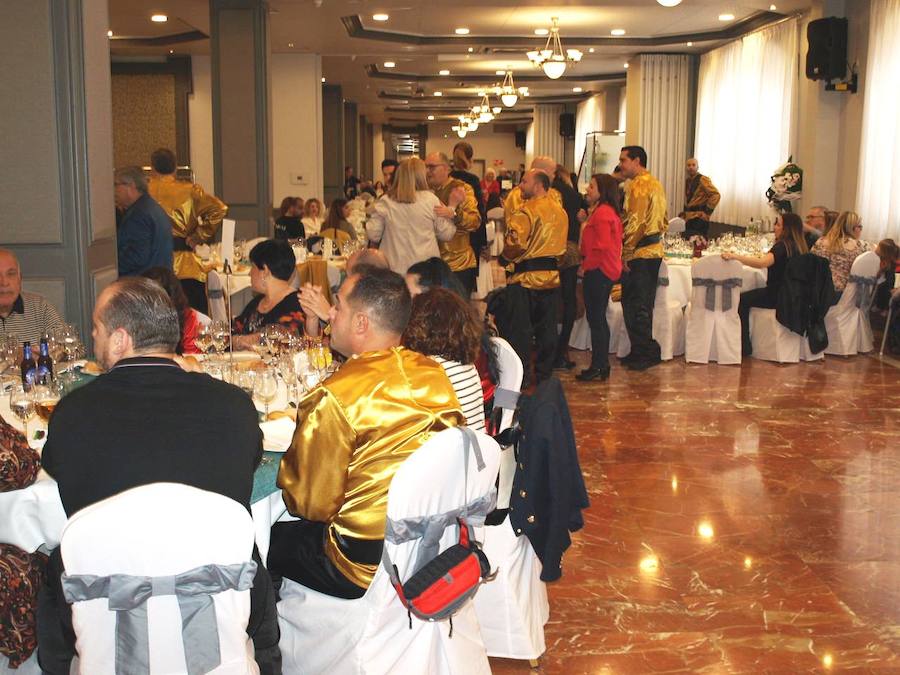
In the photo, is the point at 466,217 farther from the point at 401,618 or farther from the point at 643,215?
the point at 401,618

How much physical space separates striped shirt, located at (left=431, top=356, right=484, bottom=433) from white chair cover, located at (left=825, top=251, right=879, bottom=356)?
20.3 feet

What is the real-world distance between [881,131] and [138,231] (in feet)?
24.2

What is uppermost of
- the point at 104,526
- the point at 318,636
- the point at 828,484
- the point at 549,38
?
the point at 549,38

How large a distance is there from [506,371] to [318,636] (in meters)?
1.29

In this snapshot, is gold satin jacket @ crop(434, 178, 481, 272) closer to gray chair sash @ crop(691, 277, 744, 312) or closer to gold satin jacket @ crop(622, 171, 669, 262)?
gold satin jacket @ crop(622, 171, 669, 262)

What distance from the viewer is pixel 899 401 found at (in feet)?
23.0

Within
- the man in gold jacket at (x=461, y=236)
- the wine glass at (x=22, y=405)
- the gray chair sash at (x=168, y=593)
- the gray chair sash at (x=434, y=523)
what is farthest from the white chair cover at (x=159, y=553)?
the man in gold jacket at (x=461, y=236)

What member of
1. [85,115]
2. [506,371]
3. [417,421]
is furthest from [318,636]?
[85,115]

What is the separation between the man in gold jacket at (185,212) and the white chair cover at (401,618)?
5.11 meters

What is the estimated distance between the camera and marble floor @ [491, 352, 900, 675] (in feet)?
11.4

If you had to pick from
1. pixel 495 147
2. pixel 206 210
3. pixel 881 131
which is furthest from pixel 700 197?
pixel 495 147

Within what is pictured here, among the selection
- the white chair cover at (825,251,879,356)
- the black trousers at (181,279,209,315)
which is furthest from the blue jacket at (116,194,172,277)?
the white chair cover at (825,251,879,356)

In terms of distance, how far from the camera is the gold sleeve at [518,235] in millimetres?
7324

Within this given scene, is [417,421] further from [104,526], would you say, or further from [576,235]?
[576,235]
